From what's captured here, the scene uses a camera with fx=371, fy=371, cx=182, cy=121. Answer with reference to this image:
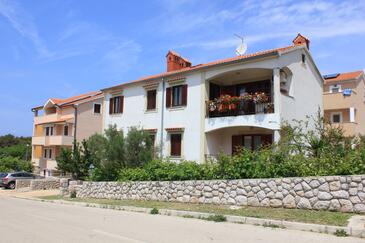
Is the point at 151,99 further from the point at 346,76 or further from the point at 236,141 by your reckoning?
the point at 346,76

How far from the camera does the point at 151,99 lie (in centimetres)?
2655

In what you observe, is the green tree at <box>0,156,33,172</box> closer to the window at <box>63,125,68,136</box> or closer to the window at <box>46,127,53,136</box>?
the window at <box>46,127,53,136</box>

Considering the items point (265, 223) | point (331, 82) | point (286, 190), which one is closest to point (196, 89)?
point (286, 190)

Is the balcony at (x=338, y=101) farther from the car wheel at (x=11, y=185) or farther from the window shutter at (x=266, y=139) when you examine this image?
the car wheel at (x=11, y=185)

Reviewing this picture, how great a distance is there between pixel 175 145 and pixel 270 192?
1182cm

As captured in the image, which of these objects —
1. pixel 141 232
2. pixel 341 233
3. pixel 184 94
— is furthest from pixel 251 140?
pixel 141 232

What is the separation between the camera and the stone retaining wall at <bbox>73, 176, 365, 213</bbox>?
11250 mm

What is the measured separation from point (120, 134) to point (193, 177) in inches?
268

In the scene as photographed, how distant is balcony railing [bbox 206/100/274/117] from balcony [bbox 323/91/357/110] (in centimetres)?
1543

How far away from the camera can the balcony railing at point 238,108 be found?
20469mm

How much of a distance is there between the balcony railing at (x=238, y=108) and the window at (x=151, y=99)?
5.03 meters

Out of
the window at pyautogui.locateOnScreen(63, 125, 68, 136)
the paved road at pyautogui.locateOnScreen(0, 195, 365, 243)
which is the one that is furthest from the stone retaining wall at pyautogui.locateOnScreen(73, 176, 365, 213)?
the window at pyautogui.locateOnScreen(63, 125, 68, 136)

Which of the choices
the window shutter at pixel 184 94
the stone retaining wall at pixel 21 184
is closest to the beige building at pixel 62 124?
the stone retaining wall at pixel 21 184

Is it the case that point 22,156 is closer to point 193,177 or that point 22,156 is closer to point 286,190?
point 193,177
